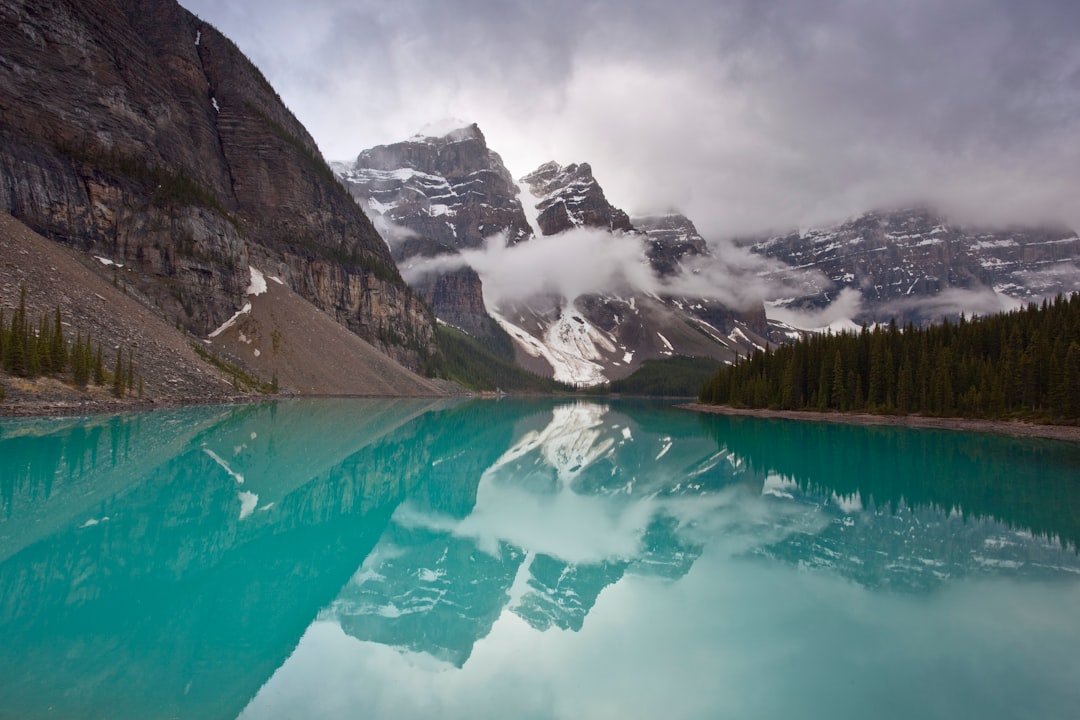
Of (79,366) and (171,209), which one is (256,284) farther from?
(79,366)

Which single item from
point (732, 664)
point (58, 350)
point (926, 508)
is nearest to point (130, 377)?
point (58, 350)

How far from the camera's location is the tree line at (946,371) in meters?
51.6

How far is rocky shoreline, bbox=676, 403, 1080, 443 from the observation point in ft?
151

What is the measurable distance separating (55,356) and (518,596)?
152ft

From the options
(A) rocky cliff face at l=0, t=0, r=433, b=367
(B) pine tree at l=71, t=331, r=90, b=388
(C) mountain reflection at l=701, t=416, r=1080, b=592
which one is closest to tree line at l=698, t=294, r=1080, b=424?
(C) mountain reflection at l=701, t=416, r=1080, b=592

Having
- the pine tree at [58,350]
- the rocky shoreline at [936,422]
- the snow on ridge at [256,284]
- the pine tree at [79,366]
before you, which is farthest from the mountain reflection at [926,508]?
the snow on ridge at [256,284]

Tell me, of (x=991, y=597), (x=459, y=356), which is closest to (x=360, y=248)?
(x=459, y=356)

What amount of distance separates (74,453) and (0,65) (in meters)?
74.2

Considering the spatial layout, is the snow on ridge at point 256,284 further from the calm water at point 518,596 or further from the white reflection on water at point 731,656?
the white reflection on water at point 731,656

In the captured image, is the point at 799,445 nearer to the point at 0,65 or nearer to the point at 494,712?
the point at 494,712

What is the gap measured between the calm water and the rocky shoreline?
99.9 ft

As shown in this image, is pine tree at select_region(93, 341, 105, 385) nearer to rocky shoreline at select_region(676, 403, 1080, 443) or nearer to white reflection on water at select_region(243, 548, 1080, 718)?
white reflection on water at select_region(243, 548, 1080, 718)

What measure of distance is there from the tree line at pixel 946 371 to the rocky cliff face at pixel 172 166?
79761 millimetres

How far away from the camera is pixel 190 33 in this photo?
11369cm
